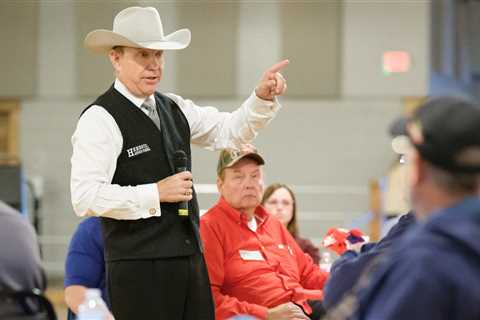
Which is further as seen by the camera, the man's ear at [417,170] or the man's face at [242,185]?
the man's face at [242,185]

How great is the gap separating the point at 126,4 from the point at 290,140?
96.0 inches

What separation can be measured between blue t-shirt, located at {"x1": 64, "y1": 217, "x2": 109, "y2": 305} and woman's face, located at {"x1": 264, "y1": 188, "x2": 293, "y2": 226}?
4.89 feet

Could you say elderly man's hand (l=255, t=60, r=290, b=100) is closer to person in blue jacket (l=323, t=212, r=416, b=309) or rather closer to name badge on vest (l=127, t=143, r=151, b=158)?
name badge on vest (l=127, t=143, r=151, b=158)

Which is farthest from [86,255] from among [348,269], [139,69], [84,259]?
[348,269]

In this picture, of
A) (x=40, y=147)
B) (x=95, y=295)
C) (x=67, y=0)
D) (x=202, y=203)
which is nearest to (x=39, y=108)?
(x=40, y=147)

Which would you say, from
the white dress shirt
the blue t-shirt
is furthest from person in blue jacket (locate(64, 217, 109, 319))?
the white dress shirt

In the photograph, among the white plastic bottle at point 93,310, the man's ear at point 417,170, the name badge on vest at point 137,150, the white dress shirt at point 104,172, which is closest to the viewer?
the man's ear at point 417,170

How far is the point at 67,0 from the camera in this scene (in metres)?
9.42

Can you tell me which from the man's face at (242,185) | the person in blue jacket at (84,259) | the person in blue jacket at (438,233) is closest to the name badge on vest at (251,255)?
the man's face at (242,185)

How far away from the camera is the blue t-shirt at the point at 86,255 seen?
3512 mm

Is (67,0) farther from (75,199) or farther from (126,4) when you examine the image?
(75,199)

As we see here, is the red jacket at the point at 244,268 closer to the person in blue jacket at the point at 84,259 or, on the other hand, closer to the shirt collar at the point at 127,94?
the person in blue jacket at the point at 84,259

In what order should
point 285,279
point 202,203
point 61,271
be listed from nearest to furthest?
point 285,279 → point 202,203 → point 61,271

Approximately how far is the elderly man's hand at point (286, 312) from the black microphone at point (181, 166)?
0.63 metres
